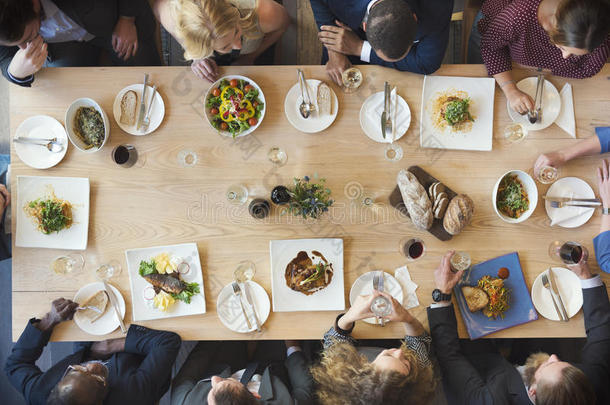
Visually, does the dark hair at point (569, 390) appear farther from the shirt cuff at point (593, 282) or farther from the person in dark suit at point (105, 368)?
the person in dark suit at point (105, 368)

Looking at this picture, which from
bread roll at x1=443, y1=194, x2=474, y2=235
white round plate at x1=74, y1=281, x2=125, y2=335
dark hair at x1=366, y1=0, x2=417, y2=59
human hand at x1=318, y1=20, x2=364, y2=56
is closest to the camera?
dark hair at x1=366, y1=0, x2=417, y2=59

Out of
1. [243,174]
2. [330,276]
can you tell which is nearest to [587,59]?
[330,276]

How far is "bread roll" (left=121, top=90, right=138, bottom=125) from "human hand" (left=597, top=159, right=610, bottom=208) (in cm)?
231

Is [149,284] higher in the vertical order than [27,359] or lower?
higher

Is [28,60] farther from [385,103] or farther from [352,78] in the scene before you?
[385,103]

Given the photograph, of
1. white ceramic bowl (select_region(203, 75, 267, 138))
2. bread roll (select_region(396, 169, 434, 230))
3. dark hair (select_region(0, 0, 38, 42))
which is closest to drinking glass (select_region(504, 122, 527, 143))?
bread roll (select_region(396, 169, 434, 230))

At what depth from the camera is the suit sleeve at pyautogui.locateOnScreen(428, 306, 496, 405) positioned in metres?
1.93

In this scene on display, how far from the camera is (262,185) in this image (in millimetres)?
2008

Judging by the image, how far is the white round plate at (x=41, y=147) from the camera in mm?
2008

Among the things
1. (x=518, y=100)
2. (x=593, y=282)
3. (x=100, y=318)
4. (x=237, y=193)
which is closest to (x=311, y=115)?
(x=237, y=193)

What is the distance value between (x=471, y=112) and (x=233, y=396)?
5.78ft

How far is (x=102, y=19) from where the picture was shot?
2.17m

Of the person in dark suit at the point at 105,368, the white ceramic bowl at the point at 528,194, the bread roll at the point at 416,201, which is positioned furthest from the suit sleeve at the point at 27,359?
the white ceramic bowl at the point at 528,194

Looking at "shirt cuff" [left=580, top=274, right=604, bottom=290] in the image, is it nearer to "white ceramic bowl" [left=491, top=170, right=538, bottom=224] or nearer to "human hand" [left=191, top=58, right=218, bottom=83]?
"white ceramic bowl" [left=491, top=170, right=538, bottom=224]
